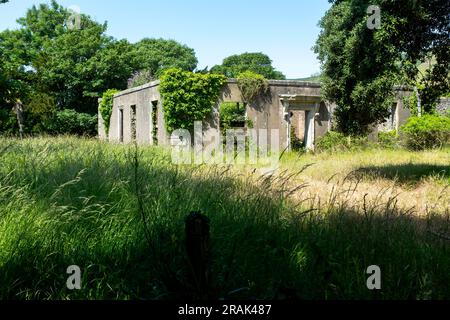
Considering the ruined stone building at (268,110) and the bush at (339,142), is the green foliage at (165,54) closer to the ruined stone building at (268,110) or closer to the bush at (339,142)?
the ruined stone building at (268,110)

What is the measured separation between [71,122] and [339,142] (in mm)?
18155

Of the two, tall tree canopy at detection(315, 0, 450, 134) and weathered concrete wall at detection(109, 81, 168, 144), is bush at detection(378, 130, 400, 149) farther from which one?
weathered concrete wall at detection(109, 81, 168, 144)

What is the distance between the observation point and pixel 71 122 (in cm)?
A: 2895

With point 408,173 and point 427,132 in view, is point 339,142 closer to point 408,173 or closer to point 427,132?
point 427,132

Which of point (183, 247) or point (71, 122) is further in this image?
point (71, 122)

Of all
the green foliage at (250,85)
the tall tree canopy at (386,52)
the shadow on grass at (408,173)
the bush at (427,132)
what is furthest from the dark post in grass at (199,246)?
the bush at (427,132)

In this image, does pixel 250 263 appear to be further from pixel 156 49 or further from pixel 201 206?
pixel 156 49

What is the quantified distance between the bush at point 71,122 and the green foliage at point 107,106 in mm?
2967

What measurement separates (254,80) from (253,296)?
1548cm

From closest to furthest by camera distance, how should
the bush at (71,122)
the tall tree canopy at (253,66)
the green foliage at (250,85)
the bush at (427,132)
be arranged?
1. the green foliage at (250,85)
2. the bush at (427,132)
3. the bush at (71,122)
4. the tall tree canopy at (253,66)

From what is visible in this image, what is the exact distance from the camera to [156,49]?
4609 cm

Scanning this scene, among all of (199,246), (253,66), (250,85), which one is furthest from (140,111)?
(253,66)

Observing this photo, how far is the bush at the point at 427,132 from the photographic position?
1883 cm

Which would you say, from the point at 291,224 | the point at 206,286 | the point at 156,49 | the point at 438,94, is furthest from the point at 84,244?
the point at 156,49
